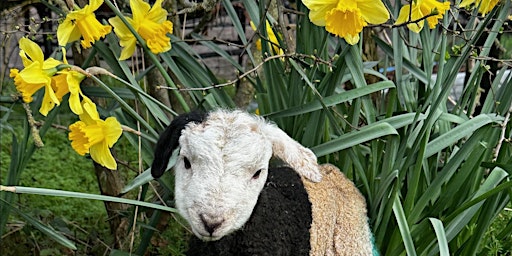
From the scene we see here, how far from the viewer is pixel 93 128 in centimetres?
202

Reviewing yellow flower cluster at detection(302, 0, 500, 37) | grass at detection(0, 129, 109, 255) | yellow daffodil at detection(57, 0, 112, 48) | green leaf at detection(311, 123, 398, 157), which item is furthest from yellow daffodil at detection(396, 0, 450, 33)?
grass at detection(0, 129, 109, 255)

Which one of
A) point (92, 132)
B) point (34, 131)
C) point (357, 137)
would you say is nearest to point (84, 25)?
point (92, 132)

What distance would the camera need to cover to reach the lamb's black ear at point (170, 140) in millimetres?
1986

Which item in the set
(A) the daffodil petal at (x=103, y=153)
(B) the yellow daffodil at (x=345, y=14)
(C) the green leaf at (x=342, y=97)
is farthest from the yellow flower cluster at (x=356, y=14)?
(A) the daffodil petal at (x=103, y=153)

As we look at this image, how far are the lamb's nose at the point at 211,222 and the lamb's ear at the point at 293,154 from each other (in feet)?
1.00

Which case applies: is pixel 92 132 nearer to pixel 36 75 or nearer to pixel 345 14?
pixel 36 75

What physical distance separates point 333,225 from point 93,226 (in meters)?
1.62

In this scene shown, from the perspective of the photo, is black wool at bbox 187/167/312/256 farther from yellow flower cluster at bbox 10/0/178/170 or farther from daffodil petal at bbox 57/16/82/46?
daffodil petal at bbox 57/16/82/46

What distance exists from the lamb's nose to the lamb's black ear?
0.27m

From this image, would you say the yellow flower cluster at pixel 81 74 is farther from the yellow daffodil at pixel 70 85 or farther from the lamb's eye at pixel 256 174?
the lamb's eye at pixel 256 174

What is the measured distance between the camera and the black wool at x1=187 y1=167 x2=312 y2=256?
1.98 metres

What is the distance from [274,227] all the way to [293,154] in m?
0.20

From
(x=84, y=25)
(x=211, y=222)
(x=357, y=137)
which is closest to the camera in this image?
(x=211, y=222)

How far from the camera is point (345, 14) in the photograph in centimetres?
188
